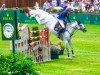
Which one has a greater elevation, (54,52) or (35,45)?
(35,45)

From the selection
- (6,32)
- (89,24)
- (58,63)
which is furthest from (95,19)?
(6,32)

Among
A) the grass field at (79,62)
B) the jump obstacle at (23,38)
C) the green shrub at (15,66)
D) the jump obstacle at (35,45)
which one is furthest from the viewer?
the jump obstacle at (35,45)

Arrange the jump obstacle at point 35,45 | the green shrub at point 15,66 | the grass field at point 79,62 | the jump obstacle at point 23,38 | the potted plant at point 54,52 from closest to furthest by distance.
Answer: the green shrub at point 15,66
the jump obstacle at point 23,38
the grass field at point 79,62
the jump obstacle at point 35,45
the potted plant at point 54,52

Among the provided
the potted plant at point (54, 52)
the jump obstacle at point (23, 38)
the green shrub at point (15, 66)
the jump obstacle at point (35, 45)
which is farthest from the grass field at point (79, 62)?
the green shrub at point (15, 66)

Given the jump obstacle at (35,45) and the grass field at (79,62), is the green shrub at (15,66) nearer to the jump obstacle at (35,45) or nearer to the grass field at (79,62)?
the grass field at (79,62)

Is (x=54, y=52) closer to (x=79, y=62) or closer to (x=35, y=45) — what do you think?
(x=79, y=62)

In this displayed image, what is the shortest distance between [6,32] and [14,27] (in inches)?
16.4

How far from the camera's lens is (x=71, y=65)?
2417cm

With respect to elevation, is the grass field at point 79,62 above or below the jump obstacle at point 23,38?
below

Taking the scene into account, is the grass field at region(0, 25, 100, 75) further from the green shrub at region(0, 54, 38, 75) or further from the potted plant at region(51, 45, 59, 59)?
the green shrub at region(0, 54, 38, 75)

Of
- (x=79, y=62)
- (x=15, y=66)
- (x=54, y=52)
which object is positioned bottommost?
(x=79, y=62)

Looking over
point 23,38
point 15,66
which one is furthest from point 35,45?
point 15,66

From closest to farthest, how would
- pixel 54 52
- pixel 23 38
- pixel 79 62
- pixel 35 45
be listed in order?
1. pixel 23 38
2. pixel 35 45
3. pixel 79 62
4. pixel 54 52

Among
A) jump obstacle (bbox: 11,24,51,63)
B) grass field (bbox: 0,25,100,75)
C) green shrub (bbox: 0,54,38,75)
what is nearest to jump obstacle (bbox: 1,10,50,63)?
jump obstacle (bbox: 11,24,51,63)
